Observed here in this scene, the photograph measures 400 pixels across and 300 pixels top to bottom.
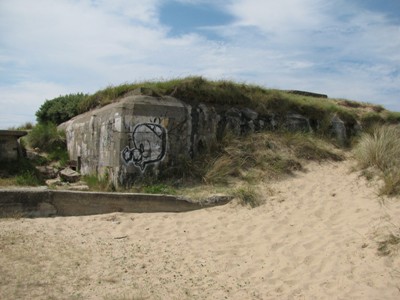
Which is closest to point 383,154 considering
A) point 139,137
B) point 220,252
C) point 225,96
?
point 225,96

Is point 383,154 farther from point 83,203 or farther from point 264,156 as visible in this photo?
point 83,203

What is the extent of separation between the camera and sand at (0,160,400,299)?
414 cm

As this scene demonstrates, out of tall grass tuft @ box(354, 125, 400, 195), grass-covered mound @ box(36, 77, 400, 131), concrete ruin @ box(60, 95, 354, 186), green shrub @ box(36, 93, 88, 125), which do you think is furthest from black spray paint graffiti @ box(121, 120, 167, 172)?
green shrub @ box(36, 93, 88, 125)

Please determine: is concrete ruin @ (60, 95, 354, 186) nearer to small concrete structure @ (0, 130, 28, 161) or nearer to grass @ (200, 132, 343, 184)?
grass @ (200, 132, 343, 184)

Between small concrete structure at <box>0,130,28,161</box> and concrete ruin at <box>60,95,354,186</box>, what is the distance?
59.5 inches

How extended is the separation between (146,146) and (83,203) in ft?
6.10

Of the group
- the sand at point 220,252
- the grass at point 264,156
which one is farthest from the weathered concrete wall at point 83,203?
the grass at point 264,156

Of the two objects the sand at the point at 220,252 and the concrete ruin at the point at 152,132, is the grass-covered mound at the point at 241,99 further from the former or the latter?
the sand at the point at 220,252

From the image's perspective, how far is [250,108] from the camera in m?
9.92

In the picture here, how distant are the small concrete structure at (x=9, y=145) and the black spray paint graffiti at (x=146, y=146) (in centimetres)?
292

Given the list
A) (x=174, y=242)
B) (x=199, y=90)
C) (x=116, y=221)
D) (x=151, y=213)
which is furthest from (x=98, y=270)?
(x=199, y=90)

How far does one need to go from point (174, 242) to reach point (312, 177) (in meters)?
3.76

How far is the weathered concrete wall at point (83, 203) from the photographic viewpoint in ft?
21.6

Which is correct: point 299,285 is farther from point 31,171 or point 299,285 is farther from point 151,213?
point 31,171
